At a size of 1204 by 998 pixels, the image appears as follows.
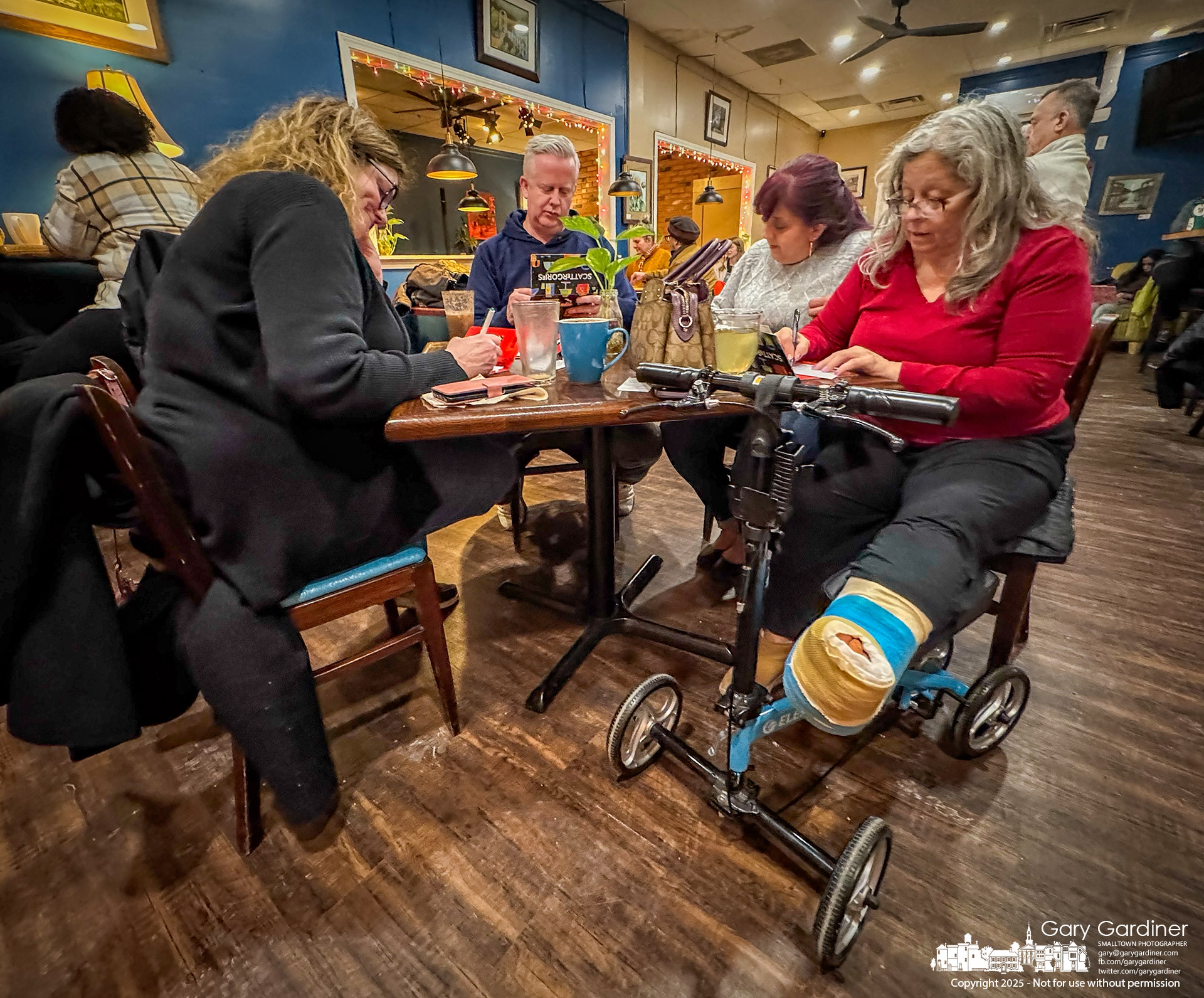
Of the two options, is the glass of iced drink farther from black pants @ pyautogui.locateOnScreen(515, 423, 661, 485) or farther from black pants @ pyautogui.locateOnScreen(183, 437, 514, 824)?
black pants @ pyautogui.locateOnScreen(183, 437, 514, 824)

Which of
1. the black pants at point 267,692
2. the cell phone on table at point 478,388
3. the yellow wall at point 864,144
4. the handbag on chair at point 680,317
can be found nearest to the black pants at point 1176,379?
the handbag on chair at point 680,317

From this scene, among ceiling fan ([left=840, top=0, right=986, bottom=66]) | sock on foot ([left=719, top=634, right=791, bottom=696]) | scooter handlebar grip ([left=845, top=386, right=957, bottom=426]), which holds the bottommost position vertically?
sock on foot ([left=719, top=634, right=791, bottom=696])

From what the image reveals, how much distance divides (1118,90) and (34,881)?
1115cm

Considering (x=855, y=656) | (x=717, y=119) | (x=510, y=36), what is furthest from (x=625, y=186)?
(x=855, y=656)

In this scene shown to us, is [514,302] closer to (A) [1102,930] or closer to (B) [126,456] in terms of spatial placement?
(B) [126,456]

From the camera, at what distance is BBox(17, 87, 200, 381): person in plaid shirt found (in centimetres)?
215

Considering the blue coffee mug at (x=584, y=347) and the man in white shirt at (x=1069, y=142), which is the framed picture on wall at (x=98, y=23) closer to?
the blue coffee mug at (x=584, y=347)

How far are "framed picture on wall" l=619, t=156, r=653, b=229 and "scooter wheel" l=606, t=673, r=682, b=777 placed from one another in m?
6.12

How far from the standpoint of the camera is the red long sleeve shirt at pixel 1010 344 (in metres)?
1.05

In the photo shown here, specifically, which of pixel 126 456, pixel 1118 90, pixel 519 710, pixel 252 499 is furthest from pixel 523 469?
pixel 1118 90

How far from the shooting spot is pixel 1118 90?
7102mm

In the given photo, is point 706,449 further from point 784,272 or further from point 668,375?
point 668,375

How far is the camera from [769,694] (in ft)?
3.70

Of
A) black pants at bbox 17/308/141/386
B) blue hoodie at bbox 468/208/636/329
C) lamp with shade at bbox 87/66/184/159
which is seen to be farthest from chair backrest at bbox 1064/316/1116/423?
lamp with shade at bbox 87/66/184/159
